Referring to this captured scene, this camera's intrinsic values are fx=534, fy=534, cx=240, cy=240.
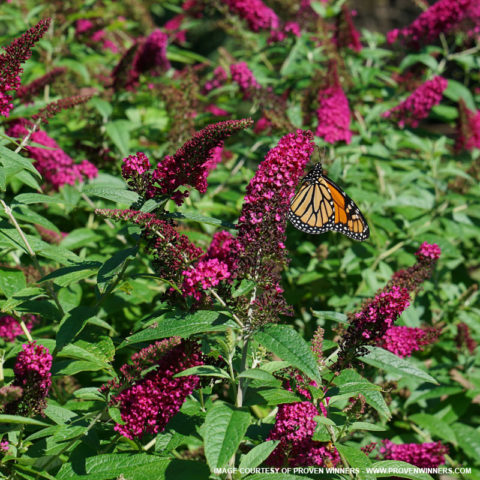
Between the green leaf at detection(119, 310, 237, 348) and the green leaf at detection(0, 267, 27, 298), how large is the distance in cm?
73

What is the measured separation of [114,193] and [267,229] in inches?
24.1

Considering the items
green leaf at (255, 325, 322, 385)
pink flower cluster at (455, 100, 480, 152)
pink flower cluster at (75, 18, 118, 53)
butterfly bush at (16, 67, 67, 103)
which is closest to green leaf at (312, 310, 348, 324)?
green leaf at (255, 325, 322, 385)

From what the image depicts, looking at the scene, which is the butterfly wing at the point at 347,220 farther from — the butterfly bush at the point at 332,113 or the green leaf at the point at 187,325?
the green leaf at the point at 187,325

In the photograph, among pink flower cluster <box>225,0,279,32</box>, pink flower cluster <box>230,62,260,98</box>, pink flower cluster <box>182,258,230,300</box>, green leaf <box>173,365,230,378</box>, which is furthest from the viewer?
pink flower cluster <box>225,0,279,32</box>

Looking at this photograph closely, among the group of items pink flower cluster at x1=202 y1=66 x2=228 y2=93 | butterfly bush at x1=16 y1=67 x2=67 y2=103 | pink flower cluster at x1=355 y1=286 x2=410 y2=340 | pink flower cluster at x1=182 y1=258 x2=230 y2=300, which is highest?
pink flower cluster at x1=202 y1=66 x2=228 y2=93

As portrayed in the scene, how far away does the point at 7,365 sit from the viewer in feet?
8.97

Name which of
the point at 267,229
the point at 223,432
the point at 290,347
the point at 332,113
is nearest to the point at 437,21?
the point at 332,113

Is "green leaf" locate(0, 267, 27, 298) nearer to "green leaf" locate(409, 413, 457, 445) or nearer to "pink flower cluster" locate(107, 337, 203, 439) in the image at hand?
"pink flower cluster" locate(107, 337, 203, 439)

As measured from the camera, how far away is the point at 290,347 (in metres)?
1.68

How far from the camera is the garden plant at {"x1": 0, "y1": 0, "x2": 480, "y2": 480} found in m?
1.88

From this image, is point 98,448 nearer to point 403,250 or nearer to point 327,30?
point 403,250

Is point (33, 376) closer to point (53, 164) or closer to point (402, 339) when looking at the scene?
point (402, 339)

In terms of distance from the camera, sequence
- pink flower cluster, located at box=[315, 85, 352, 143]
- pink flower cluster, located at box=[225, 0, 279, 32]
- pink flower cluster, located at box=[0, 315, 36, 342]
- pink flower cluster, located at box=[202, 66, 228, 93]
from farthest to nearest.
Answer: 1. pink flower cluster, located at box=[225, 0, 279, 32]
2. pink flower cluster, located at box=[202, 66, 228, 93]
3. pink flower cluster, located at box=[315, 85, 352, 143]
4. pink flower cluster, located at box=[0, 315, 36, 342]

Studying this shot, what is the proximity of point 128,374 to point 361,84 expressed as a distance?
402 cm
